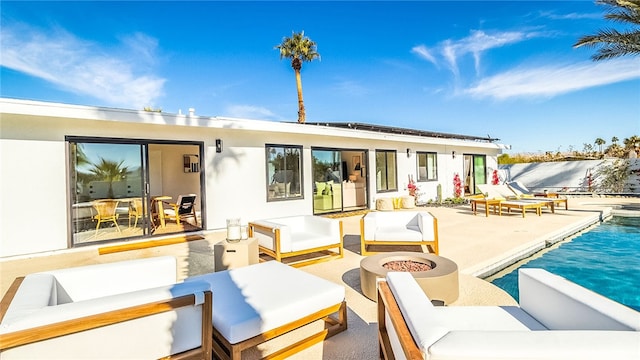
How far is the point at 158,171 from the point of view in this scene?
38.5ft

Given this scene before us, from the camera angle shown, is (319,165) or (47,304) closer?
(47,304)

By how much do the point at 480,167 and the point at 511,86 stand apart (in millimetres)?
4242

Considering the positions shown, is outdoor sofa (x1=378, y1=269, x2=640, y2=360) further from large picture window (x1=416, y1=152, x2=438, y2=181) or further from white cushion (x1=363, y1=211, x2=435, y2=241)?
large picture window (x1=416, y1=152, x2=438, y2=181)

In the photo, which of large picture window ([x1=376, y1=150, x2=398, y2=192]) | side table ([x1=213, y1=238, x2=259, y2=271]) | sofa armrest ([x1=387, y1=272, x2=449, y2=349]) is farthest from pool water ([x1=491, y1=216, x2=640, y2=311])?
large picture window ([x1=376, y1=150, x2=398, y2=192])

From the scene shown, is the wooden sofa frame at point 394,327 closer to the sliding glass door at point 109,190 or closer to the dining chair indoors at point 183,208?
the sliding glass door at point 109,190

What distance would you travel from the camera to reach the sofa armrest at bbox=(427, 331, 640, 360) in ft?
3.97

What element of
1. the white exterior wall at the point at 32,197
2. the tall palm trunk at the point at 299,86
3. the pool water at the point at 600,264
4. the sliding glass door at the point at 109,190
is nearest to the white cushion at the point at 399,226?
the pool water at the point at 600,264

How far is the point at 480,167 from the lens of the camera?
1616 cm

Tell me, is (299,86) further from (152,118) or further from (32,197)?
(32,197)

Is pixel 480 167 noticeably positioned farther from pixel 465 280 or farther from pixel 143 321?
pixel 143 321

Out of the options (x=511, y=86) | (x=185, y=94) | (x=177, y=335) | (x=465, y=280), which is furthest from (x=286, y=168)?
(x=511, y=86)

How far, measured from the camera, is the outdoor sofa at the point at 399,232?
17.1 feet

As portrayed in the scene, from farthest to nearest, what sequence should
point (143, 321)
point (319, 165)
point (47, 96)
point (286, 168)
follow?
1. point (47, 96)
2. point (319, 165)
3. point (286, 168)
4. point (143, 321)

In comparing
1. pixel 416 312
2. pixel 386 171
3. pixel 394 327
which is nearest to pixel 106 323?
pixel 394 327
